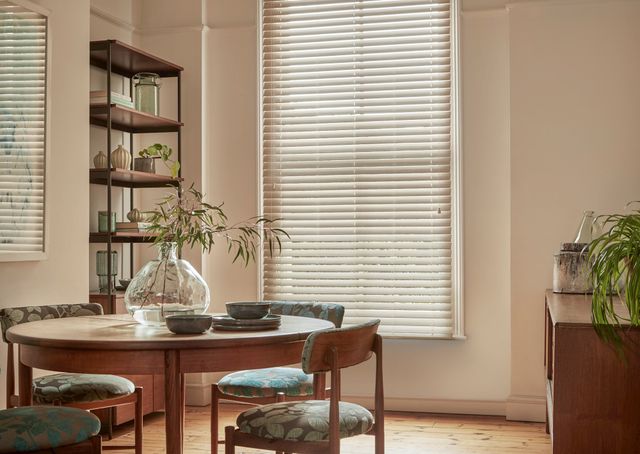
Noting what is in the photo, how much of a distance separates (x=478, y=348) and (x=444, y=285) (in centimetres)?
44

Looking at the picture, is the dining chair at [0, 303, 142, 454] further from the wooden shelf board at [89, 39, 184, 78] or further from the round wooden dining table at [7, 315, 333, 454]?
the wooden shelf board at [89, 39, 184, 78]

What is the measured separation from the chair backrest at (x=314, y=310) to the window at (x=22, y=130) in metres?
1.20

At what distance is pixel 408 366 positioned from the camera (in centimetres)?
521

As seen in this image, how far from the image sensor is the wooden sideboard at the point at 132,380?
4.64m

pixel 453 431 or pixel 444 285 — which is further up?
pixel 444 285

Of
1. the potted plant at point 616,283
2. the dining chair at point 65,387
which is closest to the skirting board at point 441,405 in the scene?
the dining chair at point 65,387

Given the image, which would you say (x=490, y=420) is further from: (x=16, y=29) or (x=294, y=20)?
(x=16, y=29)

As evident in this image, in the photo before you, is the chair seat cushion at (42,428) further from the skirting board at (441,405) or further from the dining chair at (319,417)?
the skirting board at (441,405)

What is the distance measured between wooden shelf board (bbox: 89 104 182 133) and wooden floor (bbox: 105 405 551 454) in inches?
71.5

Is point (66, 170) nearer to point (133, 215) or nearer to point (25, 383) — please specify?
point (133, 215)

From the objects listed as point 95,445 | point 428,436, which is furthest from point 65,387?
point 428,436

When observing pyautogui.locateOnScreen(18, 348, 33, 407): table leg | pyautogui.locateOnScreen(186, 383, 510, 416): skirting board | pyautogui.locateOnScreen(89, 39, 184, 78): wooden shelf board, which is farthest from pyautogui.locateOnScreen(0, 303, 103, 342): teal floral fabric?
pyautogui.locateOnScreen(186, 383, 510, 416): skirting board

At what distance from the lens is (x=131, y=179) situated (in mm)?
5230

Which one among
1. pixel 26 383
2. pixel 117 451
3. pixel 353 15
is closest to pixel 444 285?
pixel 353 15
